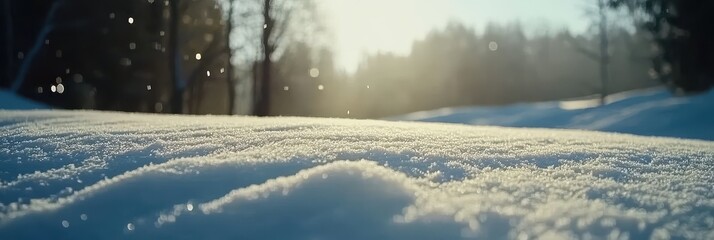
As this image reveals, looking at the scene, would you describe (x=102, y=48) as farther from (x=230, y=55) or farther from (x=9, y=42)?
(x=230, y=55)

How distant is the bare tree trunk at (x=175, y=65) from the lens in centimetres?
2150

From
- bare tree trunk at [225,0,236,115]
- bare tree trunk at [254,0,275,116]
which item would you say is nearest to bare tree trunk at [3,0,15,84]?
bare tree trunk at [225,0,236,115]

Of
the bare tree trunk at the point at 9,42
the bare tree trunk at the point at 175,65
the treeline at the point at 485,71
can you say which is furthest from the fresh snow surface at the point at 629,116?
the bare tree trunk at the point at 9,42

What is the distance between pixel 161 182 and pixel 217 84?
29787 millimetres

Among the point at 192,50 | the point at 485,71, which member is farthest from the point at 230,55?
the point at 485,71

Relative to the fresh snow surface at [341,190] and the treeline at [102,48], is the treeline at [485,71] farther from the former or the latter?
the fresh snow surface at [341,190]

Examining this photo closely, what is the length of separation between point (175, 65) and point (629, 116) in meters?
14.1

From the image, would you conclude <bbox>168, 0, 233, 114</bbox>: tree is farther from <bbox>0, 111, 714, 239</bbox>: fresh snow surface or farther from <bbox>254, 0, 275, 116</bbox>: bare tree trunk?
<bbox>0, 111, 714, 239</bbox>: fresh snow surface

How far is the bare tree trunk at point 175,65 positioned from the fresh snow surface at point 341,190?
18.2 m

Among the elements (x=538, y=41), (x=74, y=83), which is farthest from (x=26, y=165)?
(x=538, y=41)

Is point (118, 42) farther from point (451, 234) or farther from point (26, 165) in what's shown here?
point (451, 234)

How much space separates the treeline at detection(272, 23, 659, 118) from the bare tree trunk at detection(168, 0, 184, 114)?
764 inches

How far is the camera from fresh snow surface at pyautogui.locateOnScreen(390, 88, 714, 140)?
859 inches

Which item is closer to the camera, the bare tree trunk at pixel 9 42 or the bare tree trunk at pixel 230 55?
the bare tree trunk at pixel 9 42
